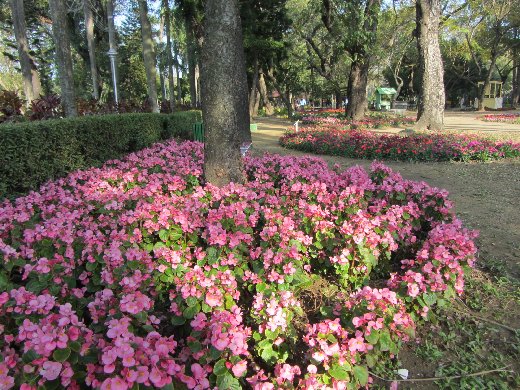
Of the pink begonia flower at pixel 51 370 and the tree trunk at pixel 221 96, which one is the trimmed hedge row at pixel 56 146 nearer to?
the tree trunk at pixel 221 96

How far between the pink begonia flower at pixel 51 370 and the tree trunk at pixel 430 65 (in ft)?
46.0

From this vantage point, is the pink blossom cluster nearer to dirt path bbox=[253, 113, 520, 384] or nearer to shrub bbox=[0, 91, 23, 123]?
dirt path bbox=[253, 113, 520, 384]

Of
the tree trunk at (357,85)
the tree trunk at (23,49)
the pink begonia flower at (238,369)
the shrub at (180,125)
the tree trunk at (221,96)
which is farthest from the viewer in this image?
the tree trunk at (357,85)

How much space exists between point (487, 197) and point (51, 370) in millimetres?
6317

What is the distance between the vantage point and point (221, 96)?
4535mm

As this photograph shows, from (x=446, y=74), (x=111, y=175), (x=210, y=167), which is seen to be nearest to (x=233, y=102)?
(x=210, y=167)

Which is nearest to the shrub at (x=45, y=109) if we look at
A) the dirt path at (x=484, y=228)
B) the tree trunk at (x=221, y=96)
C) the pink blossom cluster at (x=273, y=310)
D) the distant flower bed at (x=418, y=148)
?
the tree trunk at (x=221, y=96)

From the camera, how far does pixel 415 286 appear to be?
246 centimetres

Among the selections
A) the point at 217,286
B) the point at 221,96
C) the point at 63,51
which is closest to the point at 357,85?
the point at 63,51

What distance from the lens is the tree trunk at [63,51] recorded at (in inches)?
357

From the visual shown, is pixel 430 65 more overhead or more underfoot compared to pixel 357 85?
more overhead

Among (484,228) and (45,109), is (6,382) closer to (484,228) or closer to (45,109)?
(484,228)

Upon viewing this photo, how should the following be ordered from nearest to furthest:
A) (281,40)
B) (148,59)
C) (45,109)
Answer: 1. (45,109)
2. (148,59)
3. (281,40)

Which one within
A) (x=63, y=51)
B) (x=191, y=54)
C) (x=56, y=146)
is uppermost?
(x=191, y=54)
